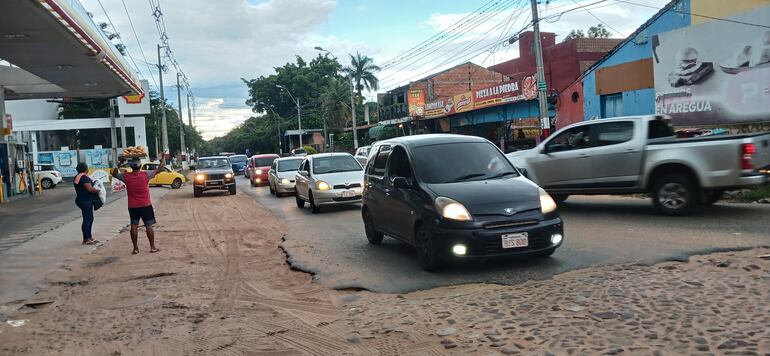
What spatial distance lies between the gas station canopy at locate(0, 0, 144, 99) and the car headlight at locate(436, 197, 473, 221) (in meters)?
9.69

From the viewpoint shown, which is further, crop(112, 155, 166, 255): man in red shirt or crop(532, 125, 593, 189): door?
crop(532, 125, 593, 189): door

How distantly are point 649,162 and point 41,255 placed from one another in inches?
413

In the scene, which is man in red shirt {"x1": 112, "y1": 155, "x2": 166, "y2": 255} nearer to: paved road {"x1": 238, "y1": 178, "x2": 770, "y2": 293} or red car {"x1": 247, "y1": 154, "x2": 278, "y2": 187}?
paved road {"x1": 238, "y1": 178, "x2": 770, "y2": 293}

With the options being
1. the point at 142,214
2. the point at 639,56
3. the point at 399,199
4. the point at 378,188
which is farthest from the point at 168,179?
the point at 399,199

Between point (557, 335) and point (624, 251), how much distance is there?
3.33 m

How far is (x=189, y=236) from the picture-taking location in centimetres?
1168

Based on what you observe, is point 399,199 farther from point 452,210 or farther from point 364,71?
point 364,71

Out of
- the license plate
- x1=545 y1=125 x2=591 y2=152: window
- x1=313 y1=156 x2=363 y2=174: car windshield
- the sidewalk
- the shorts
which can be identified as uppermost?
x1=545 y1=125 x2=591 y2=152: window

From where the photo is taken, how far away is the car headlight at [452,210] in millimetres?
6508

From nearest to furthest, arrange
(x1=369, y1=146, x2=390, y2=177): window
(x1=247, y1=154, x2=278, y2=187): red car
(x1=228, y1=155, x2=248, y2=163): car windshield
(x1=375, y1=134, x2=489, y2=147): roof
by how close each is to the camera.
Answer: (x1=375, y1=134, x2=489, y2=147): roof
(x1=369, y1=146, x2=390, y2=177): window
(x1=247, y1=154, x2=278, y2=187): red car
(x1=228, y1=155, x2=248, y2=163): car windshield

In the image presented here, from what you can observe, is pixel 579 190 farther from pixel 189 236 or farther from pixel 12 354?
pixel 12 354

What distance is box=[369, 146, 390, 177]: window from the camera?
871 cm

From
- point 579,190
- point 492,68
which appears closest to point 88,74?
point 579,190

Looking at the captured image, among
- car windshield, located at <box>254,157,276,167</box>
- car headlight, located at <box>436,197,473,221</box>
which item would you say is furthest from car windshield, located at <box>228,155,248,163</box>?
car headlight, located at <box>436,197,473,221</box>
